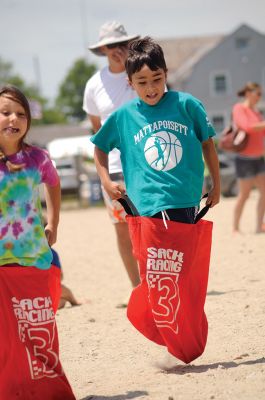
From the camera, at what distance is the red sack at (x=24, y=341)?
445 cm

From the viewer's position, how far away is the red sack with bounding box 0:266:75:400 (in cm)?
445

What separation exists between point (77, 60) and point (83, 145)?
98.8m

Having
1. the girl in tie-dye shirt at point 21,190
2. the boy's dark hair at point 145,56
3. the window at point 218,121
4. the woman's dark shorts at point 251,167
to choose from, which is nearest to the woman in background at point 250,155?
the woman's dark shorts at point 251,167

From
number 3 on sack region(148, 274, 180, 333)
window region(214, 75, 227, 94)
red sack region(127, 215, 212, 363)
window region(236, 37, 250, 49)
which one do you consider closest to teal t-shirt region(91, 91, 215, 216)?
red sack region(127, 215, 212, 363)

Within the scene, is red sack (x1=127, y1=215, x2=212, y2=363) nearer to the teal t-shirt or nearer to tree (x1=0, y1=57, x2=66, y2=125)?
the teal t-shirt

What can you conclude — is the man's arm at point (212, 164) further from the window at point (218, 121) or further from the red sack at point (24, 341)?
the window at point (218, 121)

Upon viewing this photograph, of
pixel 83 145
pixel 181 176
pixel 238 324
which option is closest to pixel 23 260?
pixel 181 176

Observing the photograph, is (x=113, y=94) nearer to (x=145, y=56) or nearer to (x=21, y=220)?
(x=145, y=56)

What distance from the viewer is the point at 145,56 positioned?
507 centimetres

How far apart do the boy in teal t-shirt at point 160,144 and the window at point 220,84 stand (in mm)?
66463

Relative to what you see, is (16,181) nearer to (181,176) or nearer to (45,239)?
(45,239)

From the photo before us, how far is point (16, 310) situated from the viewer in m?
4.46

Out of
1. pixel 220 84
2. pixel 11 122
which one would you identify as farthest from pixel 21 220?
pixel 220 84

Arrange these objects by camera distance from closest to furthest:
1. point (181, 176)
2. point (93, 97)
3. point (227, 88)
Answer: point (181, 176) < point (93, 97) < point (227, 88)
